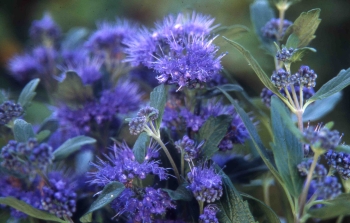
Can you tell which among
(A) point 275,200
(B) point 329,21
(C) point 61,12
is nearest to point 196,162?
(A) point 275,200

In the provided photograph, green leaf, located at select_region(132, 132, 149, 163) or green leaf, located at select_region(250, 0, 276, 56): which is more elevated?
green leaf, located at select_region(250, 0, 276, 56)

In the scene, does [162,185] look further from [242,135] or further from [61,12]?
[61,12]

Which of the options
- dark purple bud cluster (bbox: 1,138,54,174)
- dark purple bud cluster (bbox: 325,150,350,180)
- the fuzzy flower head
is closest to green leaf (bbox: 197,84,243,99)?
dark purple bud cluster (bbox: 325,150,350,180)

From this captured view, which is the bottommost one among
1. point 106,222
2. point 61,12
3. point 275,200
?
point 275,200

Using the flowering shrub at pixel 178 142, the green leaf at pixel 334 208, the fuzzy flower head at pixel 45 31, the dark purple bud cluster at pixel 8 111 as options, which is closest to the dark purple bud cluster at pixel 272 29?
the flowering shrub at pixel 178 142

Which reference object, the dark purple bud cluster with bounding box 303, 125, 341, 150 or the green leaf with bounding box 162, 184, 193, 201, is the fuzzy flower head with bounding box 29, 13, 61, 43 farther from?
the dark purple bud cluster with bounding box 303, 125, 341, 150

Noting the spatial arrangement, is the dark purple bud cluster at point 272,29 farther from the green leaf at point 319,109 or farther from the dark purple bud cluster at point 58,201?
the dark purple bud cluster at point 58,201

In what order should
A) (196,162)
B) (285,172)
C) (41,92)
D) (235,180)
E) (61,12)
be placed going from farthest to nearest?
(61,12)
(41,92)
(235,180)
(196,162)
(285,172)

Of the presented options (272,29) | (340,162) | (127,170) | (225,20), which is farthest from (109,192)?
(225,20)
